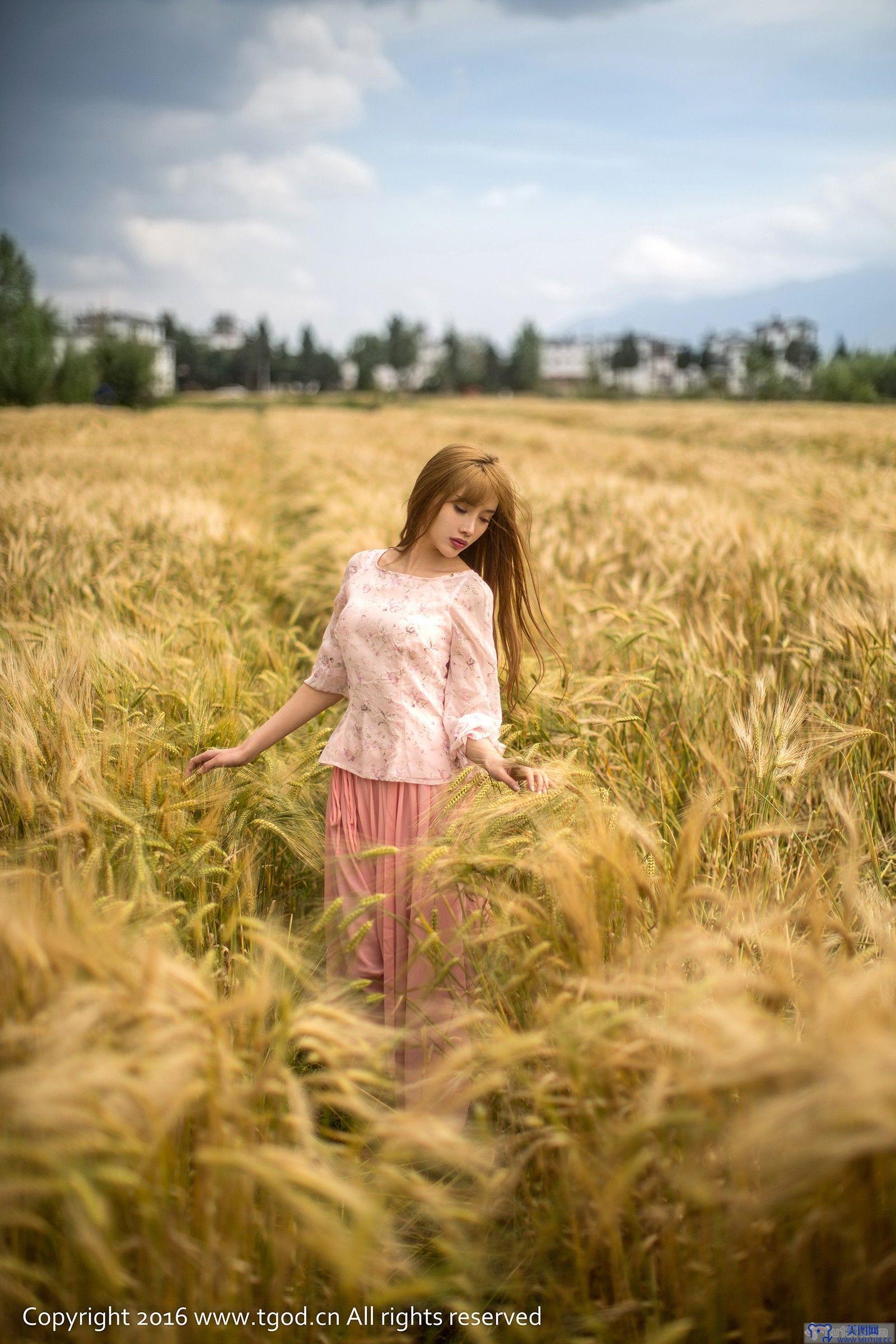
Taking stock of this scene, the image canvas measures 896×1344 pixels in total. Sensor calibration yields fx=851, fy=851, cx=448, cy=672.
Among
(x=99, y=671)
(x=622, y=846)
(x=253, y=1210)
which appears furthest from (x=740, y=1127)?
(x=99, y=671)

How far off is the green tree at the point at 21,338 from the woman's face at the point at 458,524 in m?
34.6

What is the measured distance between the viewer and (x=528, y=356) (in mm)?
96375

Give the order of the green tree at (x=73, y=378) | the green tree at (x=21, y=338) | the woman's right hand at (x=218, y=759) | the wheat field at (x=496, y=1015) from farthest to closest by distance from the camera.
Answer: the green tree at (x=73, y=378), the green tree at (x=21, y=338), the woman's right hand at (x=218, y=759), the wheat field at (x=496, y=1015)

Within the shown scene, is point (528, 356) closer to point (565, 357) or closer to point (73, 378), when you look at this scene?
point (565, 357)

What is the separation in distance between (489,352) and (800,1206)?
10672cm

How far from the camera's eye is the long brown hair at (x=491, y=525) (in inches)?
81.9

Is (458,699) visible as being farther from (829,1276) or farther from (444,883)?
(829,1276)

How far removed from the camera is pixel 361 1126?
1.44m

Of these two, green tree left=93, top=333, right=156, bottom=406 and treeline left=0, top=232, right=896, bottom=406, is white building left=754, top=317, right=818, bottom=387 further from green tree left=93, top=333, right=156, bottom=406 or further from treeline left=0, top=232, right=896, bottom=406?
green tree left=93, top=333, right=156, bottom=406

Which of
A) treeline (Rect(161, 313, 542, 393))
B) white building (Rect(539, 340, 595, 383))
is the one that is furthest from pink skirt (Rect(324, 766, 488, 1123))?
white building (Rect(539, 340, 595, 383))

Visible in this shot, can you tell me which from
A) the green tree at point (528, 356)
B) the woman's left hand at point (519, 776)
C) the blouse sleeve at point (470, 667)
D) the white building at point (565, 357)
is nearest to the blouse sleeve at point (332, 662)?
the blouse sleeve at point (470, 667)

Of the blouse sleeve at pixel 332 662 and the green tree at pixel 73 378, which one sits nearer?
the blouse sleeve at pixel 332 662

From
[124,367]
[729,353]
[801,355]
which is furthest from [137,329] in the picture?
[729,353]

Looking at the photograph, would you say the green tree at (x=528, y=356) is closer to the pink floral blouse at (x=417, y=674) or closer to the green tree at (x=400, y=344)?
the green tree at (x=400, y=344)
